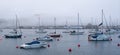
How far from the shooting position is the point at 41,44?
58.0 meters

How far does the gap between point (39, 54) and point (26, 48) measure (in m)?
8.96

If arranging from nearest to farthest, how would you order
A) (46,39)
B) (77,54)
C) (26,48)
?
(77,54) → (26,48) → (46,39)

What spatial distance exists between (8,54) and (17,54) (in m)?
1.87

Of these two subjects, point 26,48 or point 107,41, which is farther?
point 107,41

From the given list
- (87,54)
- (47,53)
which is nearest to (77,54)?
(87,54)

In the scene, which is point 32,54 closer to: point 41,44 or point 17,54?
point 17,54

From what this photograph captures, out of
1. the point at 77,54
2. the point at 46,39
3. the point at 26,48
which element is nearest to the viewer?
the point at 77,54

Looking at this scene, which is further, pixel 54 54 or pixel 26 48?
pixel 26 48

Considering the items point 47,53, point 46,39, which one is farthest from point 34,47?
point 46,39

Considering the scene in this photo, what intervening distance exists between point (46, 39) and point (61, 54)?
103ft

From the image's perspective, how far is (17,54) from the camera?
4756 centimetres

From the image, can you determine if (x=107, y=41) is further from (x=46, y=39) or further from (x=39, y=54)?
(x=39, y=54)

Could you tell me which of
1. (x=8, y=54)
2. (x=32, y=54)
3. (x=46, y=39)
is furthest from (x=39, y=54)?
(x=46, y=39)

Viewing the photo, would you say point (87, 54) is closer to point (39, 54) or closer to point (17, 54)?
point (39, 54)
